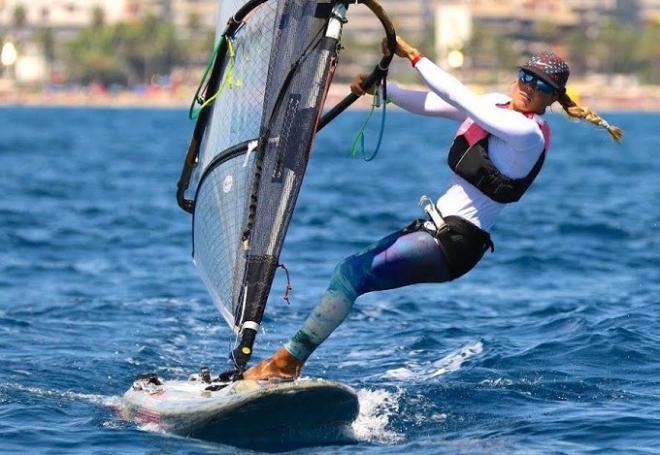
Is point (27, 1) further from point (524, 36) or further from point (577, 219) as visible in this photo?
point (577, 219)

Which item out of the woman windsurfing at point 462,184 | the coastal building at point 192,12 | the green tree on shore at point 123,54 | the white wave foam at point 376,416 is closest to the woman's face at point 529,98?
the woman windsurfing at point 462,184

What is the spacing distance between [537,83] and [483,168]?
0.53 meters

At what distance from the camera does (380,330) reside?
481 inches

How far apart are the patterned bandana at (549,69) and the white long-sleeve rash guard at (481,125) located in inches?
8.7

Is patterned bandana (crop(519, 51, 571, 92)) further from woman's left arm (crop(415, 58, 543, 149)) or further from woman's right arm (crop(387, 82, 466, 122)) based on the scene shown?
woman's right arm (crop(387, 82, 466, 122))

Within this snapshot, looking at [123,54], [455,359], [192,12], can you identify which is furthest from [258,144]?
[192,12]

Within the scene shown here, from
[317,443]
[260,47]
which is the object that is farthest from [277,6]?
[317,443]

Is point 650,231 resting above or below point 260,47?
below

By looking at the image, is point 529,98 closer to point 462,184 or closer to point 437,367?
point 462,184

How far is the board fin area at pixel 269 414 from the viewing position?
314 inches

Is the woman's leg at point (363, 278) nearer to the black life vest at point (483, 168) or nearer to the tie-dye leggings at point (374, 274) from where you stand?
the tie-dye leggings at point (374, 274)

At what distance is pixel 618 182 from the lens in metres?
33.7

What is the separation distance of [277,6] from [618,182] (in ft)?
83.6

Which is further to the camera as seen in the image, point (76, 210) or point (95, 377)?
point (76, 210)
